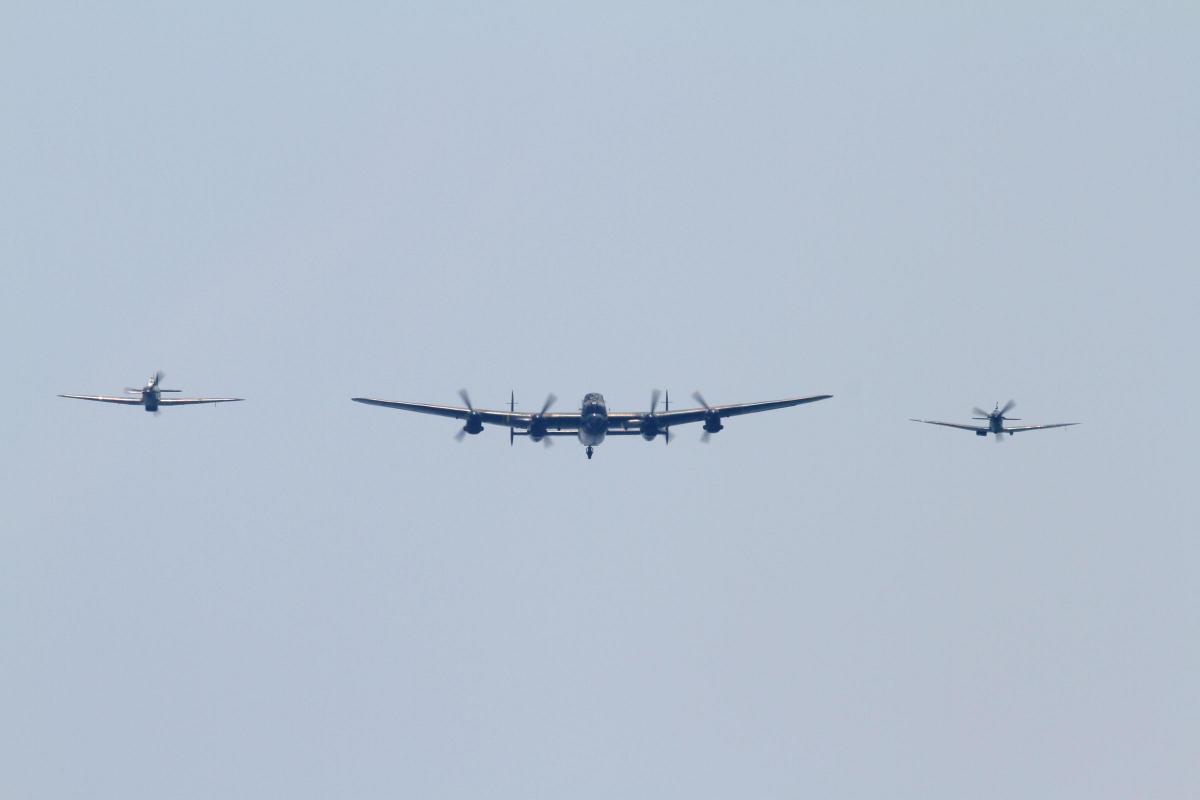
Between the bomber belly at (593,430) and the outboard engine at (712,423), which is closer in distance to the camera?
the bomber belly at (593,430)

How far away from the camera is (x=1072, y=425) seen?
111 m

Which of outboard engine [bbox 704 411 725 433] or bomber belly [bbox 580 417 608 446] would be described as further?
outboard engine [bbox 704 411 725 433]

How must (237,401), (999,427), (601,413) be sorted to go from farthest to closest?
1. (999,427)
2. (237,401)
3. (601,413)

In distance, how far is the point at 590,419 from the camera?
97438mm

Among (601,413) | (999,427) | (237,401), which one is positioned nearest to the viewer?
(601,413)

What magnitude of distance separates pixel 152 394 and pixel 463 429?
24.9 m

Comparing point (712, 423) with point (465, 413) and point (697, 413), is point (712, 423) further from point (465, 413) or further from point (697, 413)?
point (465, 413)

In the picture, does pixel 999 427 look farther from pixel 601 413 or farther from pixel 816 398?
pixel 601 413

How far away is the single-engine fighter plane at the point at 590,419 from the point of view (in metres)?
98.0

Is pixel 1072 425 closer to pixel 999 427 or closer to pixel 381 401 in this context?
pixel 999 427

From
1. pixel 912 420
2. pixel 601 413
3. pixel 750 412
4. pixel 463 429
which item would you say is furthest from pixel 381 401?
pixel 912 420

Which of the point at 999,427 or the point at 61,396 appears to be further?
the point at 999,427

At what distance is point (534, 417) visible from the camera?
9850cm

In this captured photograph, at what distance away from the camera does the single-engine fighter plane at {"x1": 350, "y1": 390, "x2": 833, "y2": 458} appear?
9800 centimetres
